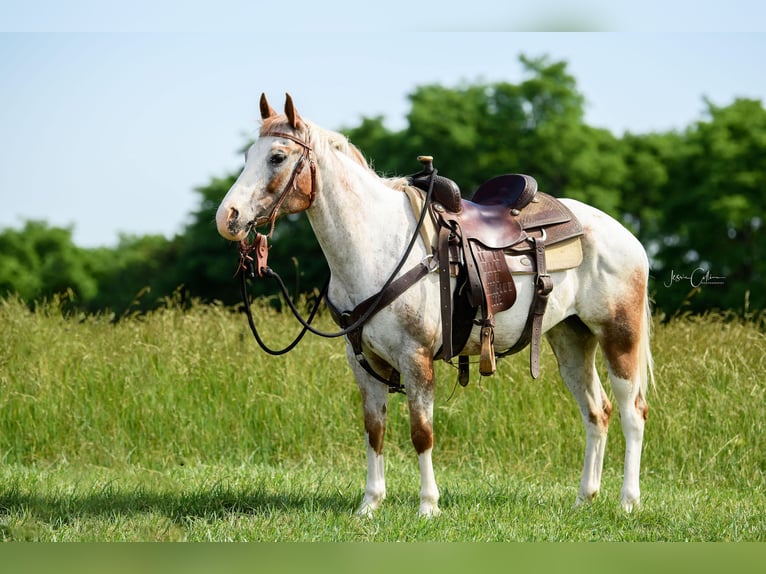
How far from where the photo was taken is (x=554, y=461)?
6.85 metres

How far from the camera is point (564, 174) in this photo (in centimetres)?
3591

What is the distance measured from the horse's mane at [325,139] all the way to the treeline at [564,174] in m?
17.9

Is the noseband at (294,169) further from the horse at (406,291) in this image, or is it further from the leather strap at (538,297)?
the leather strap at (538,297)

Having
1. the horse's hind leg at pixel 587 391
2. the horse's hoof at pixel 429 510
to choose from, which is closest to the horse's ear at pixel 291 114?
the horse's hoof at pixel 429 510

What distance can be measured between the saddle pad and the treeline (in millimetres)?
17132

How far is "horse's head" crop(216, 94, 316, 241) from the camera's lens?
431 cm

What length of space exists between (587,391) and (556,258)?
102 centimetres

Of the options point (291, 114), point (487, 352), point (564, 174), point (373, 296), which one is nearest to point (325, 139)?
point (291, 114)

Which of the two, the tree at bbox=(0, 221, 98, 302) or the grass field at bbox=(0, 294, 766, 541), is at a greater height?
the grass field at bbox=(0, 294, 766, 541)

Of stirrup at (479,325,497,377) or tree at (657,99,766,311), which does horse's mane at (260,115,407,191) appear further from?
tree at (657,99,766,311)

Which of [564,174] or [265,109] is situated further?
[564,174]

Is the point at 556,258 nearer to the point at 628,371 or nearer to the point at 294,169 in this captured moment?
the point at 628,371

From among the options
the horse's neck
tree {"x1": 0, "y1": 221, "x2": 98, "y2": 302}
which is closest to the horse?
the horse's neck

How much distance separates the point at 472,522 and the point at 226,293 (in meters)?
28.9
